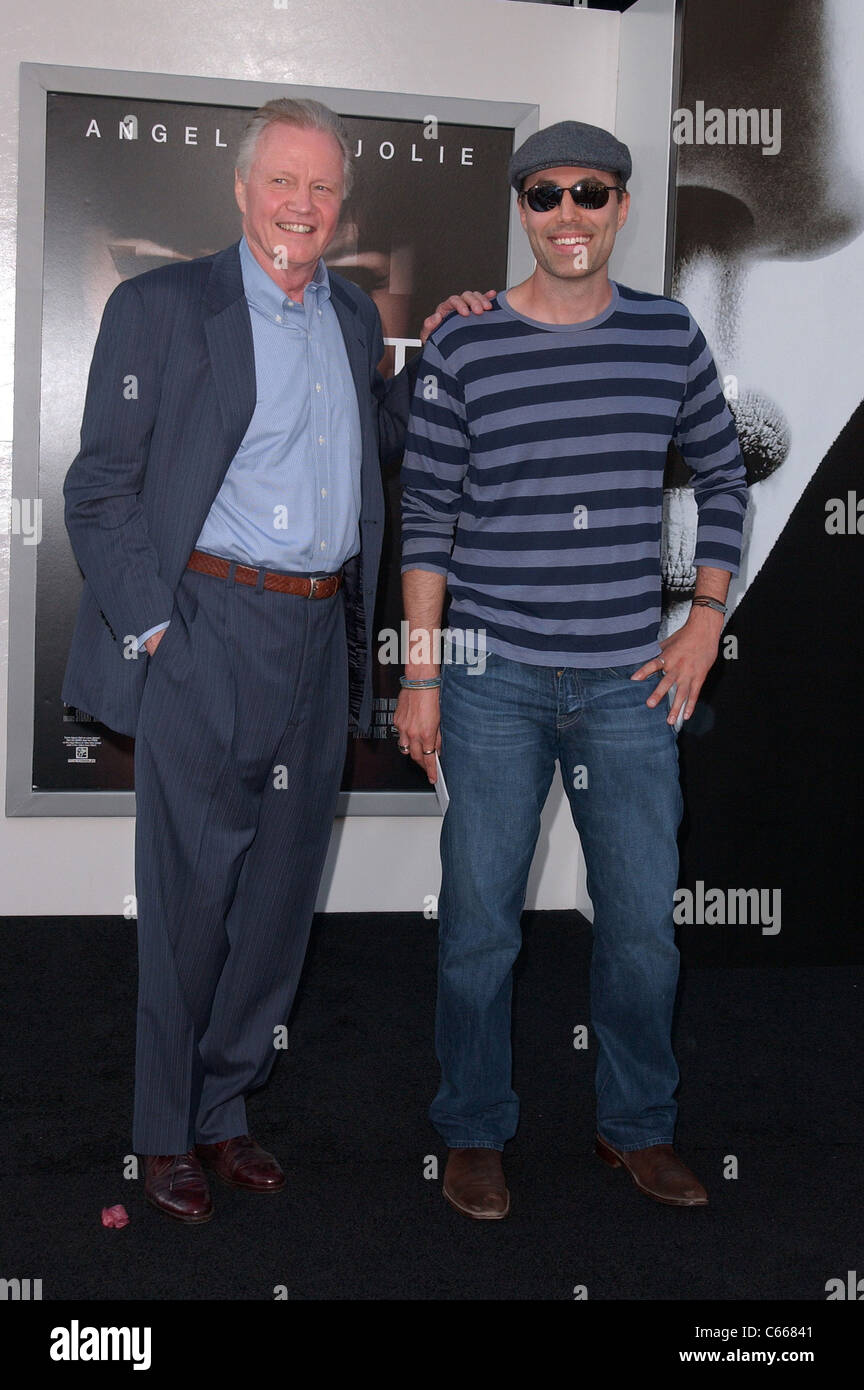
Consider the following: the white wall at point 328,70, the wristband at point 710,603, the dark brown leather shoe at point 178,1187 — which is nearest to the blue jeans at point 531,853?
the wristband at point 710,603

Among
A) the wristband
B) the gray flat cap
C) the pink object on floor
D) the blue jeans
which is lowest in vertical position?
the pink object on floor

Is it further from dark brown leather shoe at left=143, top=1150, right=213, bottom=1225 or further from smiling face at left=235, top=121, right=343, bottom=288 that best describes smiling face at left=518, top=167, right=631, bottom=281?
dark brown leather shoe at left=143, top=1150, right=213, bottom=1225

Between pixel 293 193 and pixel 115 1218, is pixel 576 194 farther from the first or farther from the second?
pixel 115 1218

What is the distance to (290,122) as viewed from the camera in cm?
218

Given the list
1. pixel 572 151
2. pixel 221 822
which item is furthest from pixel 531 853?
pixel 572 151

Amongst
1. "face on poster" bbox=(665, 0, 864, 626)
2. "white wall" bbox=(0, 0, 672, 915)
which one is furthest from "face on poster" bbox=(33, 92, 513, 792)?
"face on poster" bbox=(665, 0, 864, 626)

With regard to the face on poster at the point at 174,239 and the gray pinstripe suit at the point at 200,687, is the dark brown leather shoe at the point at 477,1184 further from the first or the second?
the face on poster at the point at 174,239

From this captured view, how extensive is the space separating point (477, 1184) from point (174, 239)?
2.99 meters

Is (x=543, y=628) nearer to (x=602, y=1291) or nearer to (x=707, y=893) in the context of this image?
(x=602, y=1291)

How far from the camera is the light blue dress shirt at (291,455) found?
86.4 inches

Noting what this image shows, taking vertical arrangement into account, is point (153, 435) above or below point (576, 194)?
below

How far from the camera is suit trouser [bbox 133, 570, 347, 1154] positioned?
2.21 m

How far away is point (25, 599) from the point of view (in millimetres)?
3986
